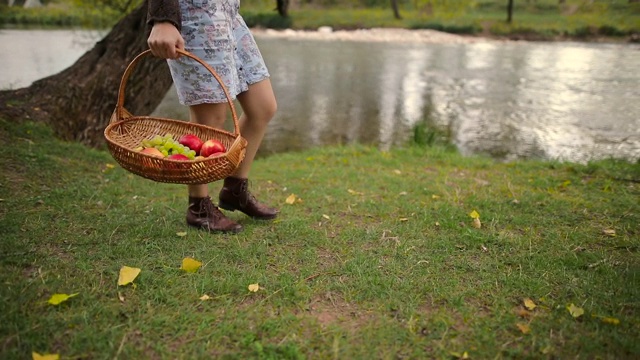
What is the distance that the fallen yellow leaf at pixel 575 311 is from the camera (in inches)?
79.6

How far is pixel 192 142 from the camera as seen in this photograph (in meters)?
2.51

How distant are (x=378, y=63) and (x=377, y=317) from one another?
1366 cm

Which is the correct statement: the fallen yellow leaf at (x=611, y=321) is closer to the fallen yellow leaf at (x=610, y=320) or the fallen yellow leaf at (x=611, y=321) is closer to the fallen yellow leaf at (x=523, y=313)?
the fallen yellow leaf at (x=610, y=320)

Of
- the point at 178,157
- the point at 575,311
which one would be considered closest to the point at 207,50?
the point at 178,157

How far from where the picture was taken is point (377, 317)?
79.2 inches

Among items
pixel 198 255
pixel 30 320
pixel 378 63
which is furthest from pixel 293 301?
pixel 378 63

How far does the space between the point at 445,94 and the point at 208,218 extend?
9.13 meters

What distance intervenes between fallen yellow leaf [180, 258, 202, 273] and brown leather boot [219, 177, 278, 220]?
68 cm

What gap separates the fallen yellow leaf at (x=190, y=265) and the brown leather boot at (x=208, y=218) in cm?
45

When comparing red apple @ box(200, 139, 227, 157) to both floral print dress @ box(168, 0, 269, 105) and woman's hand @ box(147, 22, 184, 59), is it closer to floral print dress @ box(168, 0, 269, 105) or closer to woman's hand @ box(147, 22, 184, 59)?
floral print dress @ box(168, 0, 269, 105)

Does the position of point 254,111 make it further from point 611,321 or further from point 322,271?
point 611,321

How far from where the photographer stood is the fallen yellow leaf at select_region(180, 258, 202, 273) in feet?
7.49

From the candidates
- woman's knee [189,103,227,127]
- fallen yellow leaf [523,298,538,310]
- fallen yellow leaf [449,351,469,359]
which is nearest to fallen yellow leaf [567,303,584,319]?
fallen yellow leaf [523,298,538,310]

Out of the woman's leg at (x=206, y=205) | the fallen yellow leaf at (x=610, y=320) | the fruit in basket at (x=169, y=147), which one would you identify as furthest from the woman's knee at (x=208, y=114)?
the fallen yellow leaf at (x=610, y=320)
